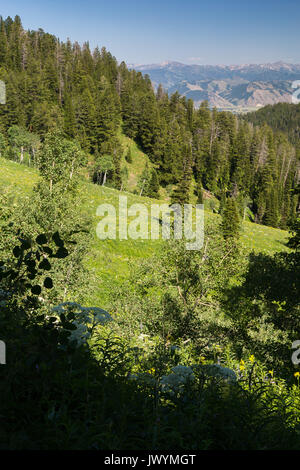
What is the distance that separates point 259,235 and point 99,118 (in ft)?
195

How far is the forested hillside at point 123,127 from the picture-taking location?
78.5 meters

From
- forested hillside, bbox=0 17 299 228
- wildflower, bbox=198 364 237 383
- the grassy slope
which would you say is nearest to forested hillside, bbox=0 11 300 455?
wildflower, bbox=198 364 237 383

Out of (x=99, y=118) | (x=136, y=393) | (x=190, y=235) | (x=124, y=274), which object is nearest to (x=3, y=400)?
(x=136, y=393)

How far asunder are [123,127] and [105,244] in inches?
3022

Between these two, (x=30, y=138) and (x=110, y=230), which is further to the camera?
(x=30, y=138)

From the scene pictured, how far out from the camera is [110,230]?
33094mm

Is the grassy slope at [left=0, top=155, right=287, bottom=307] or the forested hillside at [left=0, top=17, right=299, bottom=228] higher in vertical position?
the forested hillside at [left=0, top=17, right=299, bottom=228]

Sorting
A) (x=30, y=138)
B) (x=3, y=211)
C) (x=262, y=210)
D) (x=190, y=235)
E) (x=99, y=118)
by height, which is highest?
(x=99, y=118)

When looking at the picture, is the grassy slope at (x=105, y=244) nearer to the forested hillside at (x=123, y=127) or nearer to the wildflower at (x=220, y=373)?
the wildflower at (x=220, y=373)

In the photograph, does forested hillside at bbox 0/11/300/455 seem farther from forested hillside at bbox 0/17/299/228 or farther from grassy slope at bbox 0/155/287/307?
forested hillside at bbox 0/17/299/228

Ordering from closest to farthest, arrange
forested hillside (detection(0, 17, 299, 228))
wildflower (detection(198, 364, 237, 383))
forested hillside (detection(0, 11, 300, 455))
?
forested hillside (detection(0, 11, 300, 455)), wildflower (detection(198, 364, 237, 383)), forested hillside (detection(0, 17, 299, 228))

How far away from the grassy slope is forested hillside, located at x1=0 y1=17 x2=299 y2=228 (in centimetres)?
2892

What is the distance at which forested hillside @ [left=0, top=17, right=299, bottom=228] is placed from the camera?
258 ft
